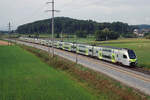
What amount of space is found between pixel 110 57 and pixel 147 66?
8507 mm

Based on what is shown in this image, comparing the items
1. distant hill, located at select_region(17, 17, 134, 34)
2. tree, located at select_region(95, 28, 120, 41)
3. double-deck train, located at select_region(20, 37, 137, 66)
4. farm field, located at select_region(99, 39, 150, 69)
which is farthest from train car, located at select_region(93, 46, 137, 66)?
distant hill, located at select_region(17, 17, 134, 34)

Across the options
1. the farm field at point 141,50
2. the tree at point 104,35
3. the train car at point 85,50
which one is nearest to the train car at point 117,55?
the farm field at point 141,50

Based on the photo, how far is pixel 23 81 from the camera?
2414 centimetres

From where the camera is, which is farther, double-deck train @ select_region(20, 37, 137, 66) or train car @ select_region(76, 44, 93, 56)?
train car @ select_region(76, 44, 93, 56)

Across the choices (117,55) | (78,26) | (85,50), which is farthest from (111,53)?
(78,26)

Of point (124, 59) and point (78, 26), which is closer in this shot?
point (124, 59)

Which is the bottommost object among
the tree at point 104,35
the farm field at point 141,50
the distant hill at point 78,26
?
the farm field at point 141,50

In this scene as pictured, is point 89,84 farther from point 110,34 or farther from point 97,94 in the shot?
point 110,34

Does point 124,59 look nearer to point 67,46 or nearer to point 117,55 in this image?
point 117,55

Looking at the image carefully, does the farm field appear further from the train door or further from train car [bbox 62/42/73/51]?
train car [bbox 62/42/73/51]

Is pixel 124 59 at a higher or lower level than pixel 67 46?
lower

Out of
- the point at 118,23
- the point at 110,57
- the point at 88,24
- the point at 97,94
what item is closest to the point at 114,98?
the point at 97,94

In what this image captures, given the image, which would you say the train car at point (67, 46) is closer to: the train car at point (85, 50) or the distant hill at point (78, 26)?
the train car at point (85, 50)

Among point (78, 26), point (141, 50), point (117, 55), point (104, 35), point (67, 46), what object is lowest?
point (141, 50)
